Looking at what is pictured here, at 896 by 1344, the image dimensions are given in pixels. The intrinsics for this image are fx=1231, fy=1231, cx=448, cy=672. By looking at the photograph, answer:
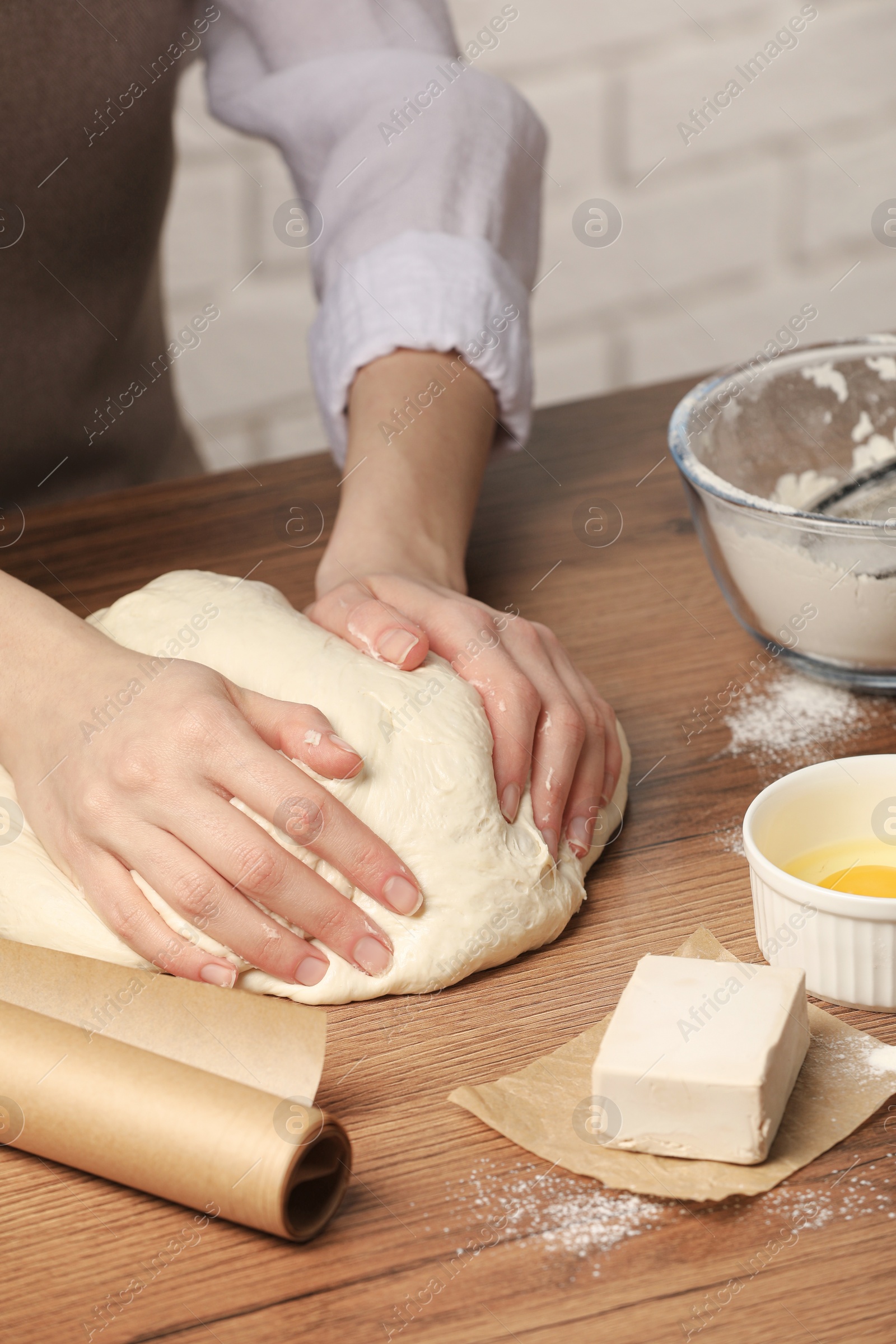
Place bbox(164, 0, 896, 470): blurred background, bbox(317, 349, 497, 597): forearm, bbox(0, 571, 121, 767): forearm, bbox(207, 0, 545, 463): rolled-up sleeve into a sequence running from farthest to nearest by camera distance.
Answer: bbox(164, 0, 896, 470): blurred background, bbox(207, 0, 545, 463): rolled-up sleeve, bbox(317, 349, 497, 597): forearm, bbox(0, 571, 121, 767): forearm

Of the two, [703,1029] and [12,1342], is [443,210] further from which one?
[12,1342]

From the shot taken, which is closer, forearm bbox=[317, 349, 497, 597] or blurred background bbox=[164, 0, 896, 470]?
forearm bbox=[317, 349, 497, 597]

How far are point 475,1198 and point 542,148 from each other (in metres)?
1.10

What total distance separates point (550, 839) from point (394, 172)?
738 millimetres

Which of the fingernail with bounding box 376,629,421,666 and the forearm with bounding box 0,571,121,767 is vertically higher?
the forearm with bounding box 0,571,121,767

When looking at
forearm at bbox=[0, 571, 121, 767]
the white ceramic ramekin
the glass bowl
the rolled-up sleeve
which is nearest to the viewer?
the white ceramic ramekin

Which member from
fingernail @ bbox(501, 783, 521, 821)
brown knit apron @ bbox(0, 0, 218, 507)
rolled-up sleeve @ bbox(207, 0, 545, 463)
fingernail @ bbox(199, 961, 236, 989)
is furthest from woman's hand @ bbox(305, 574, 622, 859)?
brown knit apron @ bbox(0, 0, 218, 507)

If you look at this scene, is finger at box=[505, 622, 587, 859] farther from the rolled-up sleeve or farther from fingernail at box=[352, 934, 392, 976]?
the rolled-up sleeve

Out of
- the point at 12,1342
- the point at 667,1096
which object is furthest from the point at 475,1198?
the point at 12,1342

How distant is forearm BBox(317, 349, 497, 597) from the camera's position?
1.04m

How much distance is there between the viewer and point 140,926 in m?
0.77

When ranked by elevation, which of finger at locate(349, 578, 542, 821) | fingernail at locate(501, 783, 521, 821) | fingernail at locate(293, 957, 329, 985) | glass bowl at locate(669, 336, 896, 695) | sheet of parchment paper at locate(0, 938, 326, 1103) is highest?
sheet of parchment paper at locate(0, 938, 326, 1103)

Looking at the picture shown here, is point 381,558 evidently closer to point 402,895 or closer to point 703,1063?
point 402,895

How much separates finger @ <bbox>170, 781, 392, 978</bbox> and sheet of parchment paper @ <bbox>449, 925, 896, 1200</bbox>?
4.7 inches
